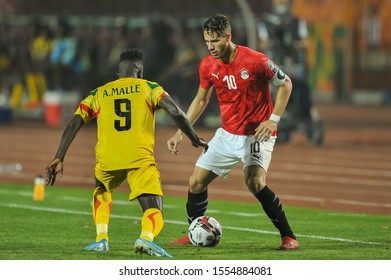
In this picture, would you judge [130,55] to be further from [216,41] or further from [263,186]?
[263,186]

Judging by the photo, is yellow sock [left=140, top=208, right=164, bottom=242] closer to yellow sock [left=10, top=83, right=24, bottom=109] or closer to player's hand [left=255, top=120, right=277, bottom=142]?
player's hand [left=255, top=120, right=277, bottom=142]

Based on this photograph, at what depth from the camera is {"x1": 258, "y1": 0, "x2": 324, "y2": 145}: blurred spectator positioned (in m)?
28.2

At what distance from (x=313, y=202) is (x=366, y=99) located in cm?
3798

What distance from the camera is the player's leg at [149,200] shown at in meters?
10.9

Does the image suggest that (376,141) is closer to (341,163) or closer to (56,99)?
(341,163)

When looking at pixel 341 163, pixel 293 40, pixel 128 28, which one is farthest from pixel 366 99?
pixel 341 163

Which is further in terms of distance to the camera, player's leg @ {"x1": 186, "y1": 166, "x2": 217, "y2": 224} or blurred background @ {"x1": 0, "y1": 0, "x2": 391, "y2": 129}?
blurred background @ {"x1": 0, "y1": 0, "x2": 391, "y2": 129}

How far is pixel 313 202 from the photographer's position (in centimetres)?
1770

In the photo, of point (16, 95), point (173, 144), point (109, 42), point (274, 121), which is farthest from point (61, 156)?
point (109, 42)

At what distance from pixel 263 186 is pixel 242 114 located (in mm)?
739

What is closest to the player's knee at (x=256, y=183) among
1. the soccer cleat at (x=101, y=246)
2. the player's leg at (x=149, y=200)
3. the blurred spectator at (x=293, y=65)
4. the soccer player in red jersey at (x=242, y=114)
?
the soccer player in red jersey at (x=242, y=114)

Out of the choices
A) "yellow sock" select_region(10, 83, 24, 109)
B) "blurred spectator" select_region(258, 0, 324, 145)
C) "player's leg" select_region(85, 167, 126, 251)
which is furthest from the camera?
"yellow sock" select_region(10, 83, 24, 109)

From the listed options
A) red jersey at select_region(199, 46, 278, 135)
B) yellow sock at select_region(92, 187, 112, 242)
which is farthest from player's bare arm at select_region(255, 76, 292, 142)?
yellow sock at select_region(92, 187, 112, 242)

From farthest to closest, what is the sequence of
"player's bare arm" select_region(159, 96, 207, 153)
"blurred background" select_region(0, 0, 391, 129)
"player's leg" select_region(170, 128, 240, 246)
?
"blurred background" select_region(0, 0, 391, 129) < "player's leg" select_region(170, 128, 240, 246) < "player's bare arm" select_region(159, 96, 207, 153)
